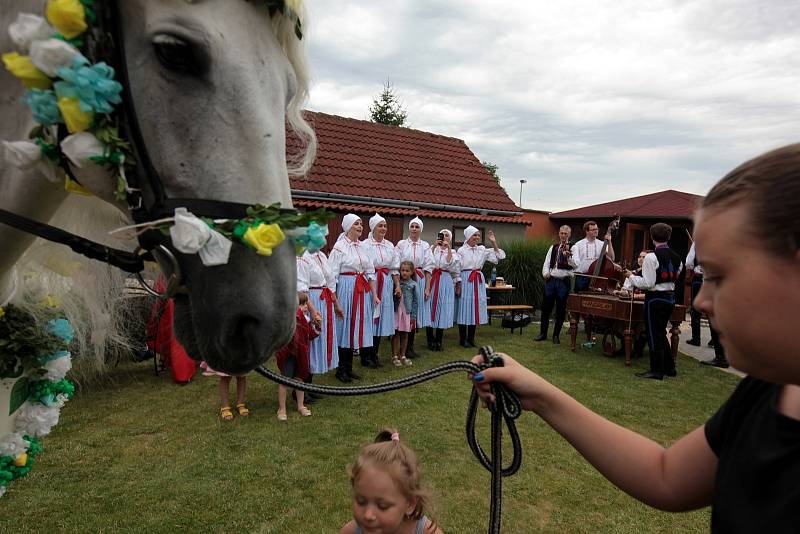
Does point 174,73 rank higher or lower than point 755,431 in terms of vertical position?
higher

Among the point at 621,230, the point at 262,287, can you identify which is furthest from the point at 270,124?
the point at 621,230

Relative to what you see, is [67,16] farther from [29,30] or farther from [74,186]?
[74,186]

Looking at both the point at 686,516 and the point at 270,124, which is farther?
the point at 686,516

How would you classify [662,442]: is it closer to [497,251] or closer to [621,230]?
[497,251]

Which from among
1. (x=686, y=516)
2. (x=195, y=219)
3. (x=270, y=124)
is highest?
(x=270, y=124)

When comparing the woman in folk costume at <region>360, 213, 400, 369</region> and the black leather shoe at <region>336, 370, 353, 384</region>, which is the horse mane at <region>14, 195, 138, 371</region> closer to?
the black leather shoe at <region>336, 370, 353, 384</region>

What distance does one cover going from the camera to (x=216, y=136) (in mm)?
1140

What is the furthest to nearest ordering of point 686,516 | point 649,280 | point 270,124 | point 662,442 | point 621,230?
point 621,230 → point 649,280 → point 662,442 → point 686,516 → point 270,124

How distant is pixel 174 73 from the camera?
1159 millimetres

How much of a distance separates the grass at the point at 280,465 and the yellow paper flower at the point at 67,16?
3.04 meters

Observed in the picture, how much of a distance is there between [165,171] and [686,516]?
407 cm

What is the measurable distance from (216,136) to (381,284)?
6.90 meters

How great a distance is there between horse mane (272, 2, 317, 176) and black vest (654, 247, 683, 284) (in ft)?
22.7

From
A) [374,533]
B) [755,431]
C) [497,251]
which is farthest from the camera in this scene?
[497,251]
